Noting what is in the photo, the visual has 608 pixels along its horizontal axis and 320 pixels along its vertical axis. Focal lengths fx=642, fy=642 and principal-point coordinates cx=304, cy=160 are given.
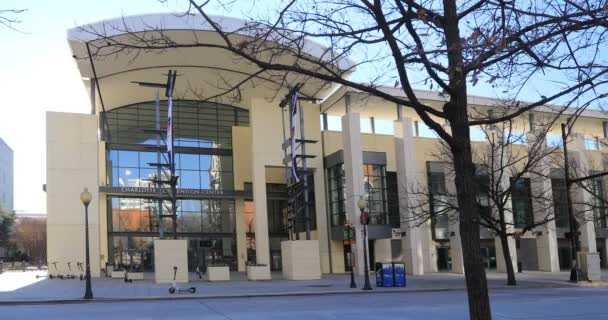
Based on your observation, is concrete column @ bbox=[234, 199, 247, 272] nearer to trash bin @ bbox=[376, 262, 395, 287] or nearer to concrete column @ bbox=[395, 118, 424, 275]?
concrete column @ bbox=[395, 118, 424, 275]

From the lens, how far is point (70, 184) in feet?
151

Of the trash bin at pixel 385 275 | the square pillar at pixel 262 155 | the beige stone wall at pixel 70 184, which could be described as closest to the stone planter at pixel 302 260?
the square pillar at pixel 262 155

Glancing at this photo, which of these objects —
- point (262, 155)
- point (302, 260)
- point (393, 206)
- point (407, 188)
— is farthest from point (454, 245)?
point (262, 155)

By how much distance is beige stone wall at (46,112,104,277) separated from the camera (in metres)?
45.1

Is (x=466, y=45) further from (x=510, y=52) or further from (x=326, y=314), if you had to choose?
(x=326, y=314)

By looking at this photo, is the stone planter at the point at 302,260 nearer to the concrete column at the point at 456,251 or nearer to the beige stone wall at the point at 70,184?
the concrete column at the point at 456,251

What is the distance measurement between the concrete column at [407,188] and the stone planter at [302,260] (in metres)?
8.67

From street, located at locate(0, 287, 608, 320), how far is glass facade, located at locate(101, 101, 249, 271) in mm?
29826

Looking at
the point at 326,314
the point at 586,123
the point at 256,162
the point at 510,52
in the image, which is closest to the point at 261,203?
the point at 256,162

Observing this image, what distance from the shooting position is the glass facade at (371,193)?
151 feet

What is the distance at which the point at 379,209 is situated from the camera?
46.2 metres

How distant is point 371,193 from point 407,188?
2.72 metres

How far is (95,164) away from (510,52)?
44.2 meters

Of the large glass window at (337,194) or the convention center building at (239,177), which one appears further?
the large glass window at (337,194)
